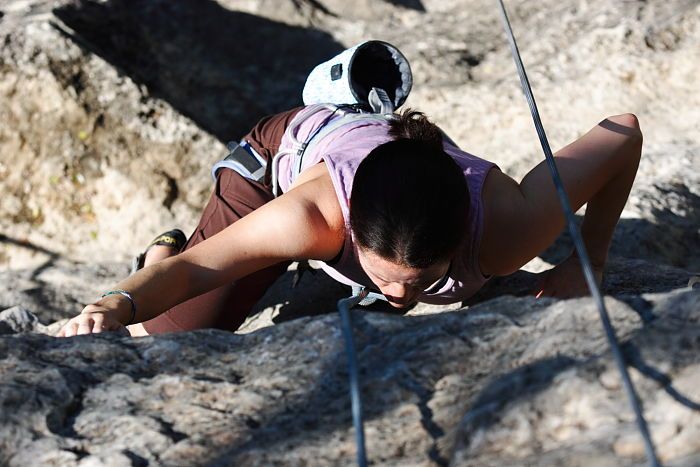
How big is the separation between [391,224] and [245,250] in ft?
1.00

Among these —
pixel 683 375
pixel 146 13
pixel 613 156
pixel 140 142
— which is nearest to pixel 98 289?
pixel 140 142

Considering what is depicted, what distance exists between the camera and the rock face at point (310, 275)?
4.01 feet

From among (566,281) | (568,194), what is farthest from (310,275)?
(568,194)

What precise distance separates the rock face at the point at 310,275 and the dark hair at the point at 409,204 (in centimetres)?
14

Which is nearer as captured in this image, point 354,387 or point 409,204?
point 354,387

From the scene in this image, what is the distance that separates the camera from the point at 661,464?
1.06 meters

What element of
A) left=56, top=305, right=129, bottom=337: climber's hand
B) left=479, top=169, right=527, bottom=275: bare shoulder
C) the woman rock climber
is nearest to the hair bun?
the woman rock climber

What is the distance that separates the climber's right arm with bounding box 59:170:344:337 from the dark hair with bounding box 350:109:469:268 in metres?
0.09

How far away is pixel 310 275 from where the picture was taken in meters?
2.71

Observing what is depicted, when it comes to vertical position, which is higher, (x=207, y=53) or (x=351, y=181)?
(x=207, y=53)

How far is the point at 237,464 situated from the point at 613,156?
1194 millimetres

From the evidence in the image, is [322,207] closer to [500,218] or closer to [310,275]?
[500,218]

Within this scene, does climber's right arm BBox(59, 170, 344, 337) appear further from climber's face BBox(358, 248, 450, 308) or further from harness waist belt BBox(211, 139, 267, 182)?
harness waist belt BBox(211, 139, 267, 182)

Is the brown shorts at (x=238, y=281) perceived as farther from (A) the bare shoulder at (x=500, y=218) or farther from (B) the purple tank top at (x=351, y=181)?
(A) the bare shoulder at (x=500, y=218)
